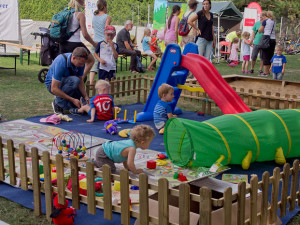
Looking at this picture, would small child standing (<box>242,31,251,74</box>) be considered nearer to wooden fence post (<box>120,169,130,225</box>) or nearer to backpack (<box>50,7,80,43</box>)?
backpack (<box>50,7,80,43</box>)

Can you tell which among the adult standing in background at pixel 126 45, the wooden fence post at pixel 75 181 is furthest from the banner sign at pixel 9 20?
the wooden fence post at pixel 75 181

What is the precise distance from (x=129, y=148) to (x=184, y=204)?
1.49 metres

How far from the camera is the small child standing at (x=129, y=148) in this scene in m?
4.33

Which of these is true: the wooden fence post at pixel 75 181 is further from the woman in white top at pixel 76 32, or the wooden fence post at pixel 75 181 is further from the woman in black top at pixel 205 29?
the woman in black top at pixel 205 29

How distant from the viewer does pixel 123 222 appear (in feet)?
10.9

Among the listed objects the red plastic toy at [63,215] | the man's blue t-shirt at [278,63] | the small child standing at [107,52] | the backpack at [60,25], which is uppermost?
the backpack at [60,25]

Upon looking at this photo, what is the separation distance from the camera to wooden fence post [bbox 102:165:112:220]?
3.31m

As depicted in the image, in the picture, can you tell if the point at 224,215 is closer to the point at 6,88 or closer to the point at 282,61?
the point at 6,88

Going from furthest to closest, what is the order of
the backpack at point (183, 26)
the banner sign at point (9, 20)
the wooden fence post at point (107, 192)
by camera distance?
the banner sign at point (9, 20) → the backpack at point (183, 26) → the wooden fence post at point (107, 192)

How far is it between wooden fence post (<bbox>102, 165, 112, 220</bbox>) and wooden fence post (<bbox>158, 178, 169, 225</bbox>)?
1.56ft

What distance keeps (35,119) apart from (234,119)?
3655 millimetres

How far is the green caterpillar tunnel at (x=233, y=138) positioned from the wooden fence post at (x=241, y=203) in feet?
5.95

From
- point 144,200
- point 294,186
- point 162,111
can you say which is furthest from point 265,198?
point 162,111

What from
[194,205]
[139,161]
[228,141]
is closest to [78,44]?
[139,161]
